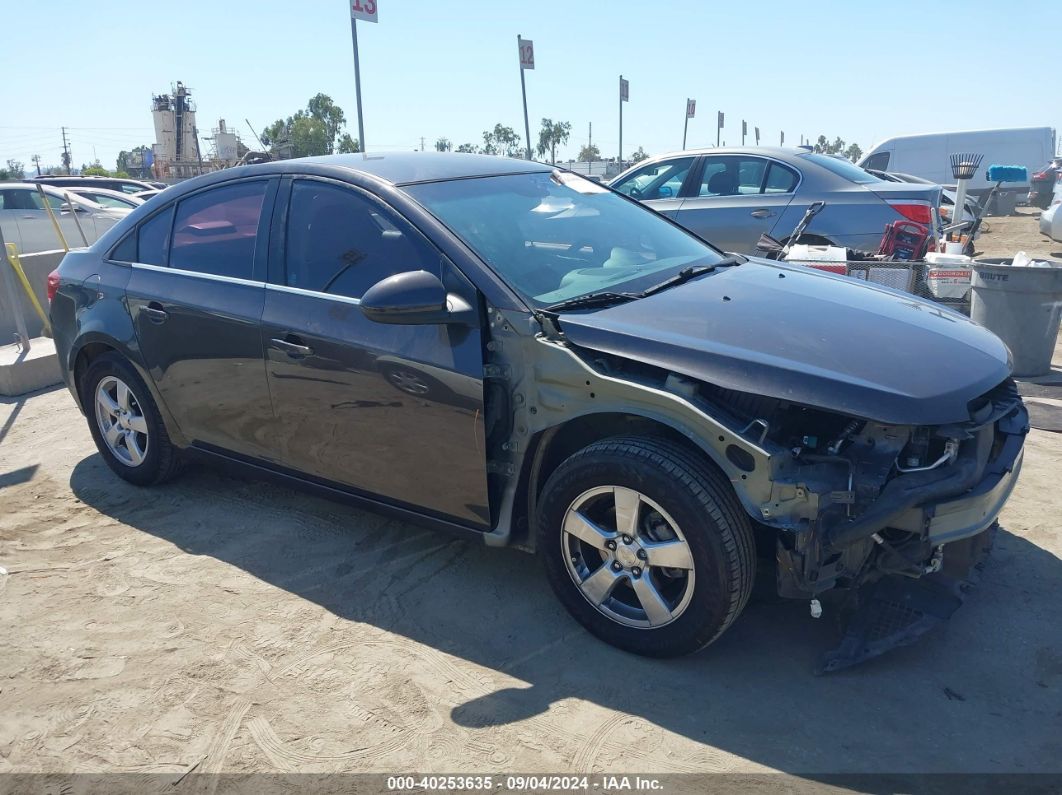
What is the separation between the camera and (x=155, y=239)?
15.3 ft

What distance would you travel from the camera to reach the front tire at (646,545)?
290 centimetres

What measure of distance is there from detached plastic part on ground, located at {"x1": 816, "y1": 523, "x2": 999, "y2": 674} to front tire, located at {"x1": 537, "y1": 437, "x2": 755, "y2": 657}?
1.62ft

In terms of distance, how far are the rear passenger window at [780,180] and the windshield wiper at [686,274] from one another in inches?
179

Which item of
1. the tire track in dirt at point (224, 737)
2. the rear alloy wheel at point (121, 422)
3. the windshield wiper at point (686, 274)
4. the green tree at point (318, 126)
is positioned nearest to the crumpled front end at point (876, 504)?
the windshield wiper at point (686, 274)

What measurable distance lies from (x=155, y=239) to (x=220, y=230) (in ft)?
1.84

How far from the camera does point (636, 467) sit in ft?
9.77

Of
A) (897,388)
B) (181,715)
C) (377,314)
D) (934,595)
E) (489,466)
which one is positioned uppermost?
(377,314)

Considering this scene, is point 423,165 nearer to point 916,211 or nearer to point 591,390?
point 591,390

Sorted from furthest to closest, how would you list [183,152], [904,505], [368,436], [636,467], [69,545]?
[183,152] < [69,545] < [368,436] < [636,467] < [904,505]

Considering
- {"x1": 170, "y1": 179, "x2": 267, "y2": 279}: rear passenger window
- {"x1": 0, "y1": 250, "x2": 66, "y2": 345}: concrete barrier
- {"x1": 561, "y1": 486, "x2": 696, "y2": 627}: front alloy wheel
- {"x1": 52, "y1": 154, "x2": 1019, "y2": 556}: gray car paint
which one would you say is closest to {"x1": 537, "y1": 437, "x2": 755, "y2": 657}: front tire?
{"x1": 561, "y1": 486, "x2": 696, "y2": 627}: front alloy wheel

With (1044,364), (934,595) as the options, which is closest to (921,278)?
(1044,364)

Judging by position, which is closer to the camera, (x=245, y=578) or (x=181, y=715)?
(x=181, y=715)

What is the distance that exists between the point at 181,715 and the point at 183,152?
56.7m

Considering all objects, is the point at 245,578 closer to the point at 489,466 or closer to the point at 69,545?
the point at 69,545
